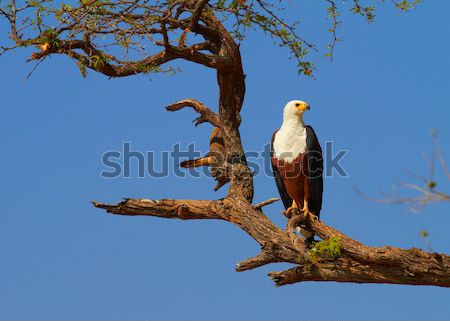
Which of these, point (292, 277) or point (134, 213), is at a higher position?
point (134, 213)

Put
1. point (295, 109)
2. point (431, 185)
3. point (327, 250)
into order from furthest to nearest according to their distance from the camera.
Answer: point (295, 109), point (327, 250), point (431, 185)

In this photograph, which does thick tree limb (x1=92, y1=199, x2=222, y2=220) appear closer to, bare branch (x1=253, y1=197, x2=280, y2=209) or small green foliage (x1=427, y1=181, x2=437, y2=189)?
bare branch (x1=253, y1=197, x2=280, y2=209)

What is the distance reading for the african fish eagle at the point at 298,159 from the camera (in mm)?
7555

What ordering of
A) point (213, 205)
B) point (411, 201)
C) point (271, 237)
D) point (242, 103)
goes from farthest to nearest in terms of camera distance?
point (242, 103) → point (213, 205) → point (271, 237) → point (411, 201)

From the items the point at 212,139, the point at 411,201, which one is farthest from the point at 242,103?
the point at 411,201

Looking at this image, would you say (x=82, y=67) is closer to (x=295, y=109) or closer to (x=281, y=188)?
(x=295, y=109)

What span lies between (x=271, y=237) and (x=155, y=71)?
235 centimetres

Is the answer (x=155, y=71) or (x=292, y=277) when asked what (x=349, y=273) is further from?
(x=155, y=71)

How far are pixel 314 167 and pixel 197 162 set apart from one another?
1643 millimetres

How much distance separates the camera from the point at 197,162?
28.0 ft

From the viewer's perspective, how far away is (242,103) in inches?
329

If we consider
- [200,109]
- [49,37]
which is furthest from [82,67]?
[200,109]

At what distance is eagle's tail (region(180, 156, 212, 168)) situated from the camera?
27.6ft

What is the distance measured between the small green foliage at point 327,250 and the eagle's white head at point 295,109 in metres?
1.78
